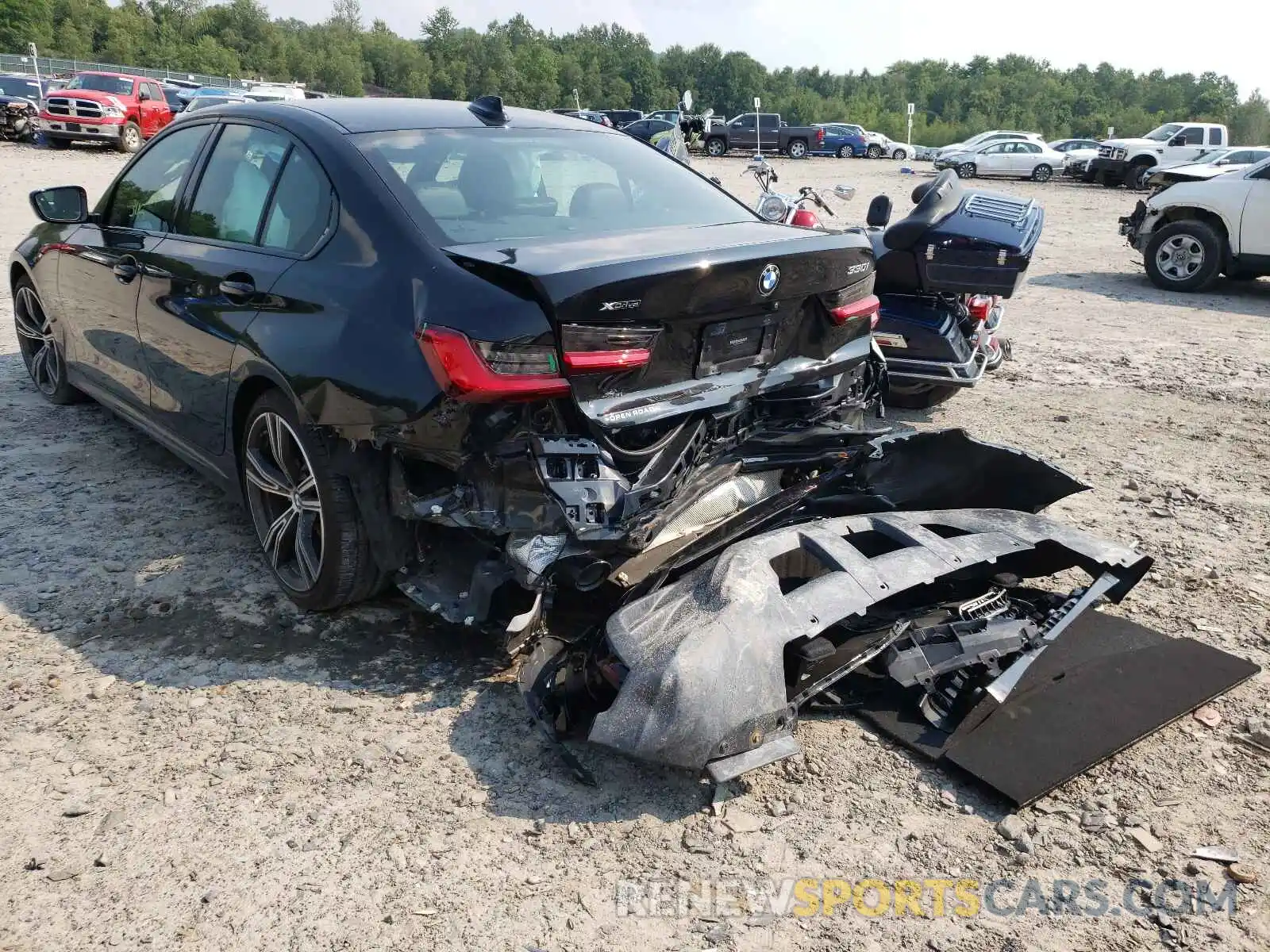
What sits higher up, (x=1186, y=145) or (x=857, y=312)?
Answer: (x=1186, y=145)

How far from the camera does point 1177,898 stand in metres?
2.36

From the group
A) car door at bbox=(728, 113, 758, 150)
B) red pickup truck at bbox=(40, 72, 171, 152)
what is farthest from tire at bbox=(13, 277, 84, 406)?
car door at bbox=(728, 113, 758, 150)

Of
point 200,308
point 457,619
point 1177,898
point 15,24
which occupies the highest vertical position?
point 15,24

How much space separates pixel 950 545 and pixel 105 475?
4002 millimetres

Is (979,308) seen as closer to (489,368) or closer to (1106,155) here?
(489,368)

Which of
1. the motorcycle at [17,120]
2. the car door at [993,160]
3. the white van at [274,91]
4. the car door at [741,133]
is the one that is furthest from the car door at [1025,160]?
the motorcycle at [17,120]

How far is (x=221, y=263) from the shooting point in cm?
367

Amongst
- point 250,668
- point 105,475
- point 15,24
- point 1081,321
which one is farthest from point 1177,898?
point 15,24

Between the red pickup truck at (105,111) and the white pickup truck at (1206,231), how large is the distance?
20.4 m

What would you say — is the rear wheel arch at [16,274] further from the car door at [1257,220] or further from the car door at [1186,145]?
the car door at [1186,145]

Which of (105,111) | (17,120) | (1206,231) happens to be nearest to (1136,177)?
(1206,231)

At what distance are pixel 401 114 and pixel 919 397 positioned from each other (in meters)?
3.81

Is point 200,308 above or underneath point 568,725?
above

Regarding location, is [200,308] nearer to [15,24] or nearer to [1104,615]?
[1104,615]
